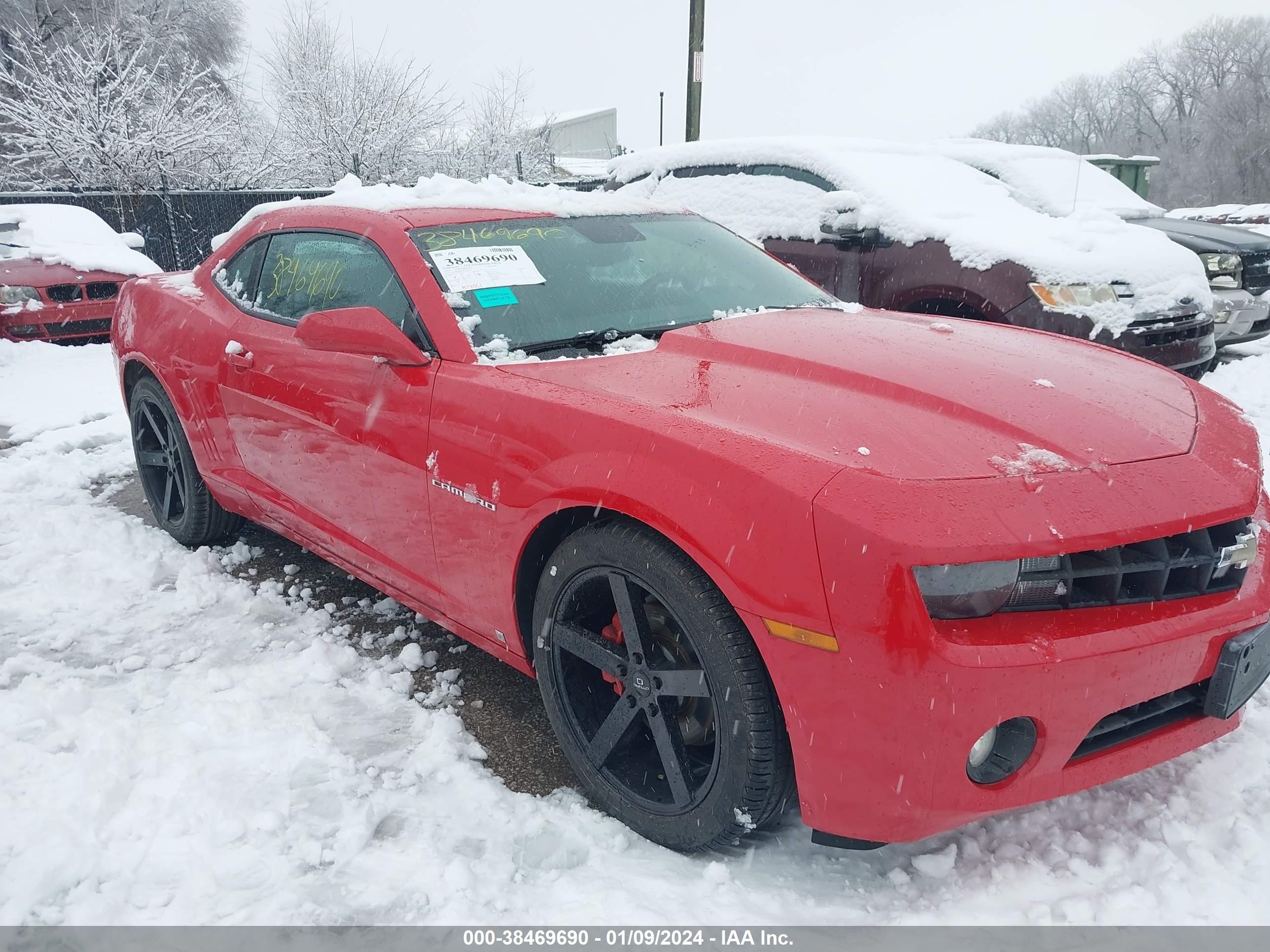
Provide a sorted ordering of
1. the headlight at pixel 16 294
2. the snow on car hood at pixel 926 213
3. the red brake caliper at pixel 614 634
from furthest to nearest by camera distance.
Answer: the headlight at pixel 16 294 < the snow on car hood at pixel 926 213 < the red brake caliper at pixel 614 634

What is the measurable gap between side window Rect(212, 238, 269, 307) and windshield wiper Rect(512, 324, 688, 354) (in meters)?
1.53

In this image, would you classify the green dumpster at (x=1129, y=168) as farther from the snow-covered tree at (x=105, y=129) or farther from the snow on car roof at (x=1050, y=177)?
the snow-covered tree at (x=105, y=129)

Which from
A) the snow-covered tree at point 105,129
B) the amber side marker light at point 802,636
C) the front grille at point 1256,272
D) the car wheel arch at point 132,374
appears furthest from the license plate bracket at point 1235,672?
the snow-covered tree at point 105,129

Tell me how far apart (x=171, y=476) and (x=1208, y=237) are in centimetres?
749

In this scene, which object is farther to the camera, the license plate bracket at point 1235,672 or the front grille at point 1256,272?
the front grille at point 1256,272

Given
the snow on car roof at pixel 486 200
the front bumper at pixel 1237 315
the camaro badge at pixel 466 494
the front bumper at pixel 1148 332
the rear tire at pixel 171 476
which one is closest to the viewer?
the camaro badge at pixel 466 494

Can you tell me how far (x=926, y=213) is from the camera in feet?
16.6

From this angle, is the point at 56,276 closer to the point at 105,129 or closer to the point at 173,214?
the point at 173,214

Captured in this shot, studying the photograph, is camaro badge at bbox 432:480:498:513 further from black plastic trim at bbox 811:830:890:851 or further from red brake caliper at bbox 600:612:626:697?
black plastic trim at bbox 811:830:890:851

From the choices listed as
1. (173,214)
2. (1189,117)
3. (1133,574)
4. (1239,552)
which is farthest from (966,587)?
(1189,117)

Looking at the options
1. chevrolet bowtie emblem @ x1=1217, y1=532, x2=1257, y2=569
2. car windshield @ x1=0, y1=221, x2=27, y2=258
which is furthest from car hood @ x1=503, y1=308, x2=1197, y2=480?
car windshield @ x1=0, y1=221, x2=27, y2=258

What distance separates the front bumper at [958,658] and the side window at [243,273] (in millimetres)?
2683

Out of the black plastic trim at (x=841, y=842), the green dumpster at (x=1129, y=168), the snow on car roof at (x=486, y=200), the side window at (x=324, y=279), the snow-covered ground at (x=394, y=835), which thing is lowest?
Result: the snow-covered ground at (x=394, y=835)
